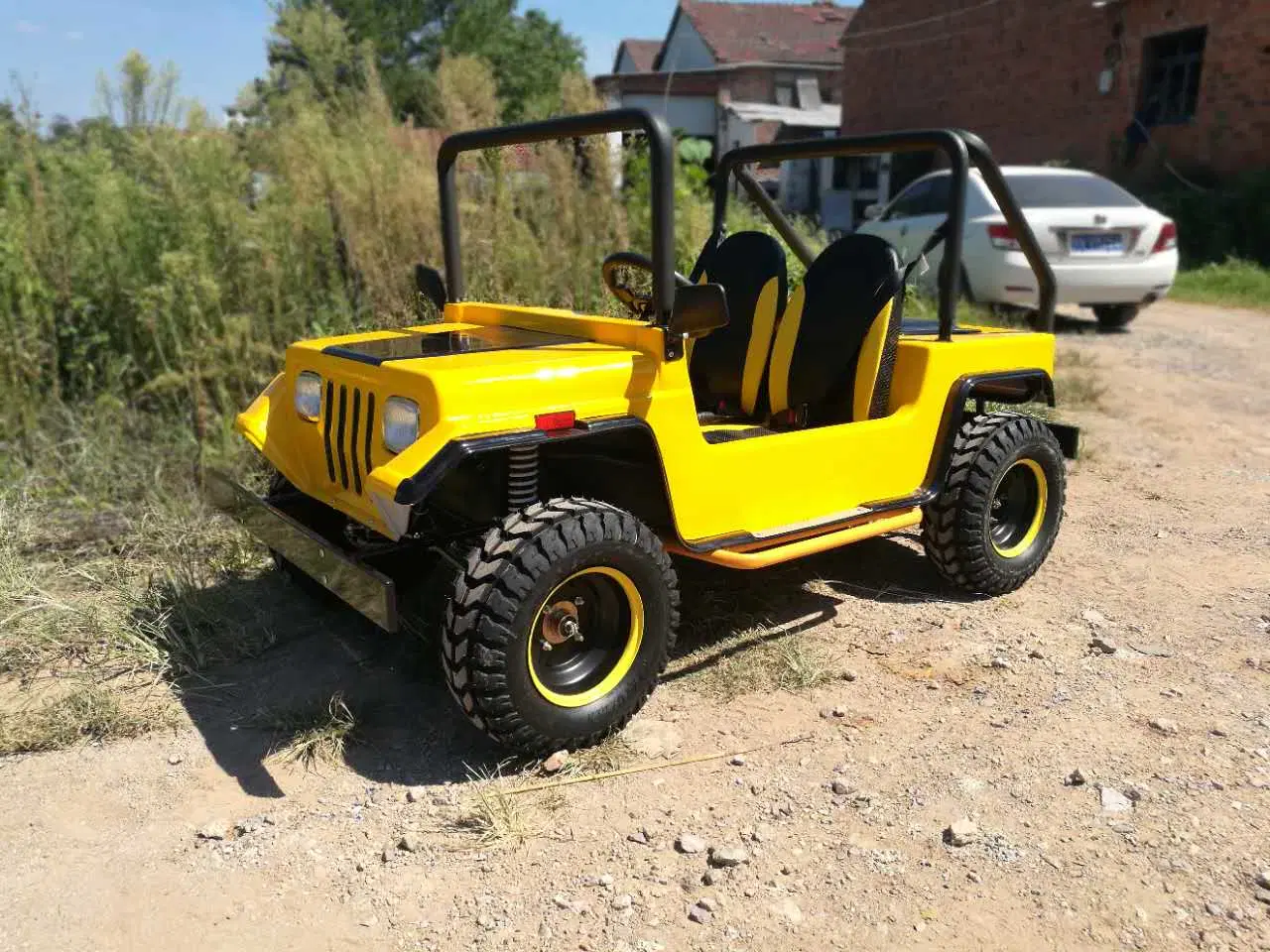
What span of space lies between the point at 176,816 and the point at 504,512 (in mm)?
1160

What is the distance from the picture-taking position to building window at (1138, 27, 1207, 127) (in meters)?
15.7

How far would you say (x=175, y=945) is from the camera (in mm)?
2105

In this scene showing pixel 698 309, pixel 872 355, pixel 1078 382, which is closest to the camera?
pixel 698 309

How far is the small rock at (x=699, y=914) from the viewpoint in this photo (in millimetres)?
2148

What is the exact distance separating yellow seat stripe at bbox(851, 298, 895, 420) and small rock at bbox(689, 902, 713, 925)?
6.23 feet

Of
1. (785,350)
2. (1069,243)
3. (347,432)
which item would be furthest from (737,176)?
(1069,243)

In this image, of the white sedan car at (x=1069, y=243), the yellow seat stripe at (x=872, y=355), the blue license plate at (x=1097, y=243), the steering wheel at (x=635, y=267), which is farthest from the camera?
the blue license plate at (x=1097, y=243)

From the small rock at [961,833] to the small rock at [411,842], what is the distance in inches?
48.9

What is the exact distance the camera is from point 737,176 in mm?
4203

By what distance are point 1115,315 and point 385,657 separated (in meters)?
8.13

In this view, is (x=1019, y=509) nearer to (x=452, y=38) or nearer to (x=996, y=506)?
(x=996, y=506)

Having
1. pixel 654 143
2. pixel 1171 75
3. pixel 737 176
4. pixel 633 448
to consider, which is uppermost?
pixel 1171 75

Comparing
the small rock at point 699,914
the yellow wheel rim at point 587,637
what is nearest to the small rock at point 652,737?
the yellow wheel rim at point 587,637

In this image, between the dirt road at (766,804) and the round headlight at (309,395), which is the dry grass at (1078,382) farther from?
the round headlight at (309,395)
